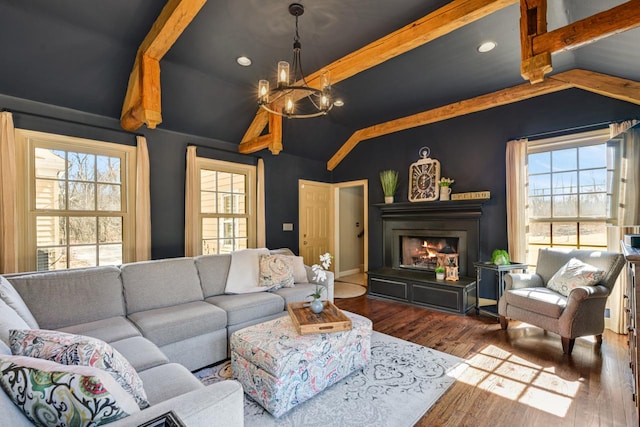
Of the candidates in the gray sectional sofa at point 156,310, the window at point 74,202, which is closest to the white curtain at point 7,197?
the window at point 74,202

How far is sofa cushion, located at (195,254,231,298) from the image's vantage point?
314 cm

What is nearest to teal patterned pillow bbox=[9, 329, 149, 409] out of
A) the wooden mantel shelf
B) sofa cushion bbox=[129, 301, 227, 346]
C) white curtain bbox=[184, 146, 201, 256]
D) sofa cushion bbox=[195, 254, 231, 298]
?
sofa cushion bbox=[129, 301, 227, 346]

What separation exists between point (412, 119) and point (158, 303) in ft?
14.9

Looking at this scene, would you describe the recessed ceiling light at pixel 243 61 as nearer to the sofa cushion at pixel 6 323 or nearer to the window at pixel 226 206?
the window at pixel 226 206

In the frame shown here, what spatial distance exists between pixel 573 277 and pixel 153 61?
4.67 metres

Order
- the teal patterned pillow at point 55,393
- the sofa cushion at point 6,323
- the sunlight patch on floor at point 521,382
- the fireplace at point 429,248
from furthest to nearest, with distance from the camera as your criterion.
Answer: the fireplace at point 429,248, the sunlight patch on floor at point 521,382, the sofa cushion at point 6,323, the teal patterned pillow at point 55,393

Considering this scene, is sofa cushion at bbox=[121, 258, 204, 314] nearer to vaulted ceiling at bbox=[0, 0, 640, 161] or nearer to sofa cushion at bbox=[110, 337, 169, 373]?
sofa cushion at bbox=[110, 337, 169, 373]

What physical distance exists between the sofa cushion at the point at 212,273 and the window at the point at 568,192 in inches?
158

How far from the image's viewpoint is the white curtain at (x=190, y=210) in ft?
14.0

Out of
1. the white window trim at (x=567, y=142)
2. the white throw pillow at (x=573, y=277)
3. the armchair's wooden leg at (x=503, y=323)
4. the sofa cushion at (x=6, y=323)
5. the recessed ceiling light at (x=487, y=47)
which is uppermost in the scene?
the recessed ceiling light at (x=487, y=47)

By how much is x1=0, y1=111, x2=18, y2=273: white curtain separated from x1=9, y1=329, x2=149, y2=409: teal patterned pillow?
8.17 ft

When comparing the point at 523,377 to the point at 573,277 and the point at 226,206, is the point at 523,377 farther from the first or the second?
the point at 226,206

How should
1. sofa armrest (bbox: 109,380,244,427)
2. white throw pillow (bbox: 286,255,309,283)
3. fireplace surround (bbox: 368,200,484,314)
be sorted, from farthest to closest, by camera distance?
1. fireplace surround (bbox: 368,200,484,314)
2. white throw pillow (bbox: 286,255,309,283)
3. sofa armrest (bbox: 109,380,244,427)

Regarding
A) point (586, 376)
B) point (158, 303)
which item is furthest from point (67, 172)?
point (586, 376)
